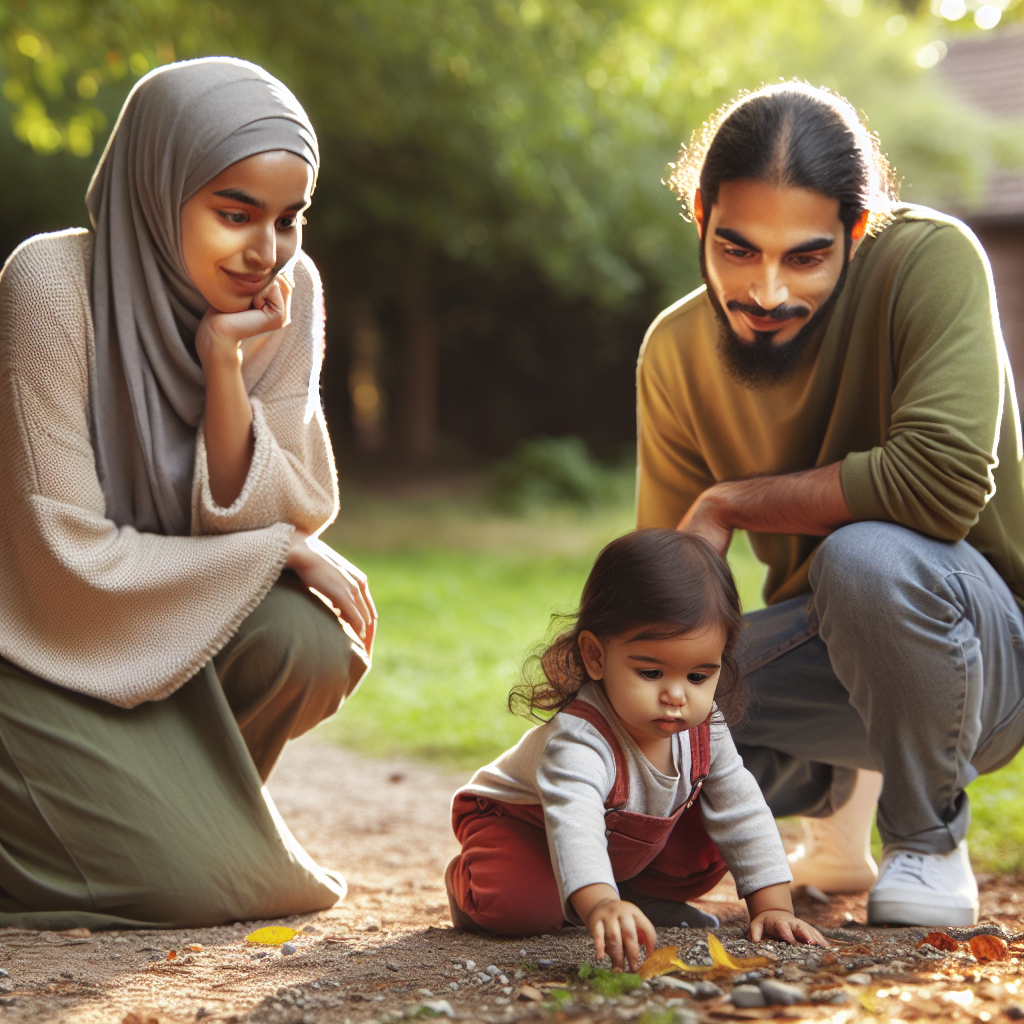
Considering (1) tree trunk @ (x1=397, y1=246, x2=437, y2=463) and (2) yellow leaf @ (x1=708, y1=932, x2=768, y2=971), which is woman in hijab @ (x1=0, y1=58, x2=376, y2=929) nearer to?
(2) yellow leaf @ (x1=708, y1=932, x2=768, y2=971)

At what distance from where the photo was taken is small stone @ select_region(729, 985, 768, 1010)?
1.88 metres

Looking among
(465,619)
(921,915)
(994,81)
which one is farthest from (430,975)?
(994,81)

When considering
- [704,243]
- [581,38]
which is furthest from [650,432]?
[581,38]

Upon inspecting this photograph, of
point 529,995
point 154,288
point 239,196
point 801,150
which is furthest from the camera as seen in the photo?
point 154,288

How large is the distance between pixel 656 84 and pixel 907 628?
6.56m

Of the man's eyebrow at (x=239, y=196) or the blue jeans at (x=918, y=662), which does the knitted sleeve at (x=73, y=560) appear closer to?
the man's eyebrow at (x=239, y=196)

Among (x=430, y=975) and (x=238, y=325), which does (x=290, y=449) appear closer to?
(x=238, y=325)

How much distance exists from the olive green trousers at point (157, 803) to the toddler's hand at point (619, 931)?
97 centimetres

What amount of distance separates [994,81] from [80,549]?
1796cm

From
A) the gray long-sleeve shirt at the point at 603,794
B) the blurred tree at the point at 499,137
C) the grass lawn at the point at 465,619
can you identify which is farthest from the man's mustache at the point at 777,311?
the blurred tree at the point at 499,137

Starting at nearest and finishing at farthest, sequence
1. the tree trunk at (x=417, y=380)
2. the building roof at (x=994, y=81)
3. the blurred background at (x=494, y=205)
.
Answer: the blurred background at (x=494, y=205), the building roof at (x=994, y=81), the tree trunk at (x=417, y=380)

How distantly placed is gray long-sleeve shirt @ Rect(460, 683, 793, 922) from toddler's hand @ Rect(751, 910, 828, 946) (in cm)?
6

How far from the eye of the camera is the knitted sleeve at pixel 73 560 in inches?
108

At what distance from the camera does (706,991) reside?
1.96 meters
